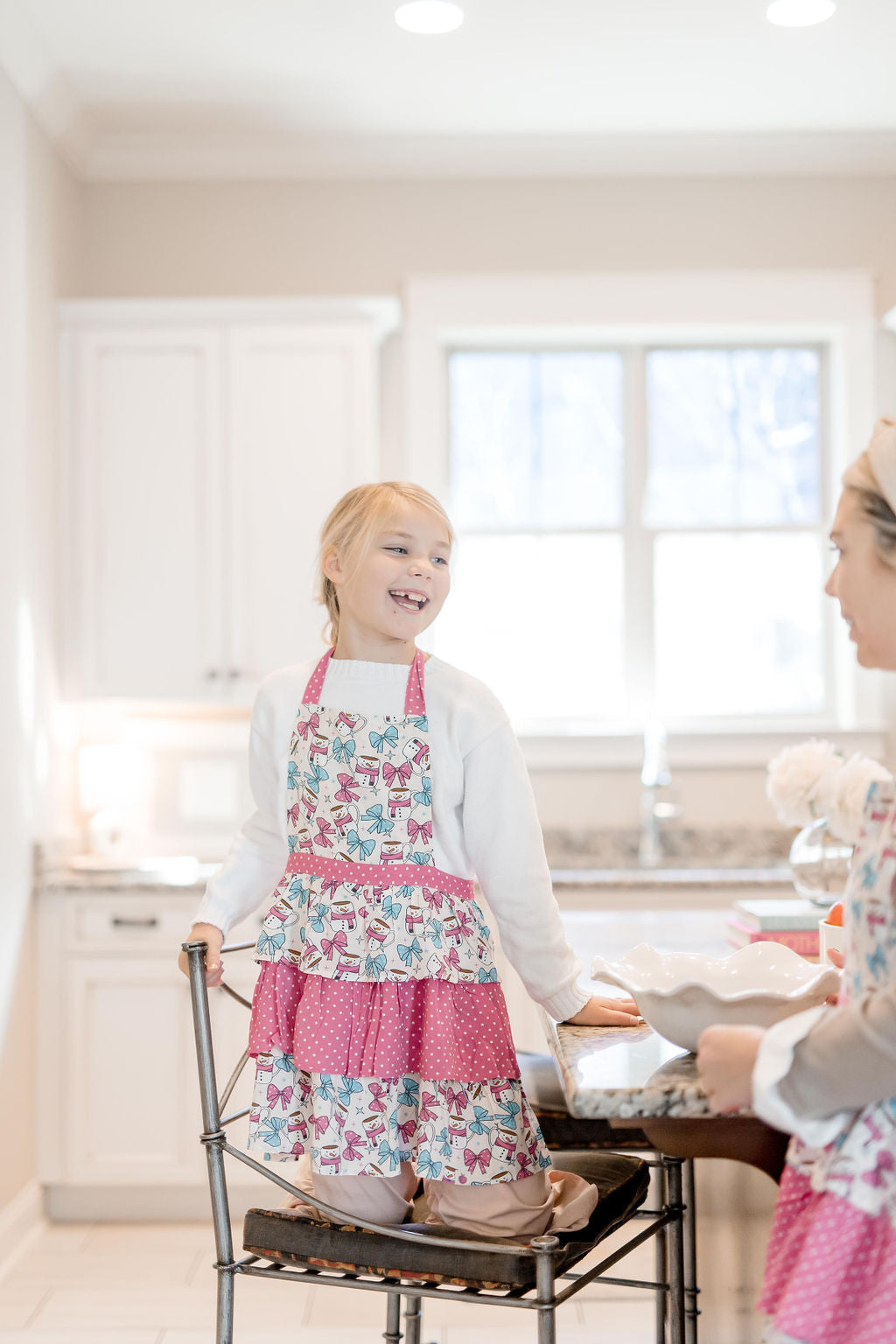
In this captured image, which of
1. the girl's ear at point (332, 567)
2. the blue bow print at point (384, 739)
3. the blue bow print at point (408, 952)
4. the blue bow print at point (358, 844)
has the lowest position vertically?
the blue bow print at point (408, 952)

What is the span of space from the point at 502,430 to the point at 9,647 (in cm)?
165

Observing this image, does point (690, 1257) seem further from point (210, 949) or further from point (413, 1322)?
point (210, 949)

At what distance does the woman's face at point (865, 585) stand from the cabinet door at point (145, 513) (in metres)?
2.65

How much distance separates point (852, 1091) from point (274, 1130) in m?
0.71

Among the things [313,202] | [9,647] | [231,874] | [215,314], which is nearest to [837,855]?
[231,874]

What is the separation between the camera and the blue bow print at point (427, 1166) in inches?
55.9

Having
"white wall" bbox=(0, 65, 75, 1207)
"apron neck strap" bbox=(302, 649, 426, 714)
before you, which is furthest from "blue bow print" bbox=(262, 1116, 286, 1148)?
"white wall" bbox=(0, 65, 75, 1207)

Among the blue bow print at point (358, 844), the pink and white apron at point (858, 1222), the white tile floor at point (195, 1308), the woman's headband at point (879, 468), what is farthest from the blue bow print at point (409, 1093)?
the white tile floor at point (195, 1308)

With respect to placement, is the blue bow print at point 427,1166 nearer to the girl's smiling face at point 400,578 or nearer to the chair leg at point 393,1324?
the girl's smiling face at point 400,578

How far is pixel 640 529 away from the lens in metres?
4.04

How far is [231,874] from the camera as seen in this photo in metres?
1.70

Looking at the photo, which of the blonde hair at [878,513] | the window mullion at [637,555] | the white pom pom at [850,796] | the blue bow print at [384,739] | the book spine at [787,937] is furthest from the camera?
the window mullion at [637,555]

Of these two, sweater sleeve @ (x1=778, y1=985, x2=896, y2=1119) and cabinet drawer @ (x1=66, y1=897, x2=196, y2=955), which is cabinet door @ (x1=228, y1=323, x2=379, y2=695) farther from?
sweater sleeve @ (x1=778, y1=985, x2=896, y2=1119)

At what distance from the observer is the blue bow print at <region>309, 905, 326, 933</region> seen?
4.91 ft
